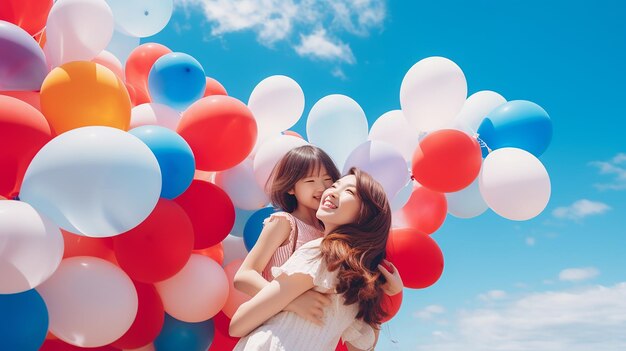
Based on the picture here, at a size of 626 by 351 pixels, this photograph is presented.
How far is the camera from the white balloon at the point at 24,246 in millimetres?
2568

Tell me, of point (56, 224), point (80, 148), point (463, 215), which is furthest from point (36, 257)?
point (463, 215)

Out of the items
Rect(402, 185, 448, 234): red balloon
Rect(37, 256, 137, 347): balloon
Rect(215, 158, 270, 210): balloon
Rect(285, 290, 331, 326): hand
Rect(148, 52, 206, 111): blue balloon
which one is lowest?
Rect(37, 256, 137, 347): balloon

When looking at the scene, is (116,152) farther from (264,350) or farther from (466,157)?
(466,157)

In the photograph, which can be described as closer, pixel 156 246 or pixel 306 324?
pixel 306 324

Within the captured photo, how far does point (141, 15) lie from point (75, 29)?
3.78ft

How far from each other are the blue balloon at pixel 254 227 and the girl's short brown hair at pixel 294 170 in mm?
687

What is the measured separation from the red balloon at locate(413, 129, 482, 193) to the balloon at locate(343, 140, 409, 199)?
0.16 metres

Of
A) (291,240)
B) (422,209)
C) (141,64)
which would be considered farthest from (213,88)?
(291,240)

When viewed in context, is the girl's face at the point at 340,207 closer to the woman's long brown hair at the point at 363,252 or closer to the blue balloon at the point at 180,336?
the woman's long brown hair at the point at 363,252

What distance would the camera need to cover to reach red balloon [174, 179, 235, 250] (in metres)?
3.58

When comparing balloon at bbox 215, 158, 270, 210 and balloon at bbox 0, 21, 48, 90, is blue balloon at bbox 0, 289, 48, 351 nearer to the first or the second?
balloon at bbox 0, 21, 48, 90

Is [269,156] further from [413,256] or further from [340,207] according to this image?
[340,207]

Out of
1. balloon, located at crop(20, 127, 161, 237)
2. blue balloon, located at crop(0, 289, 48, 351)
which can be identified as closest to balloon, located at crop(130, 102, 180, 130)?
balloon, located at crop(20, 127, 161, 237)

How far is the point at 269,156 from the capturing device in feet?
12.7
